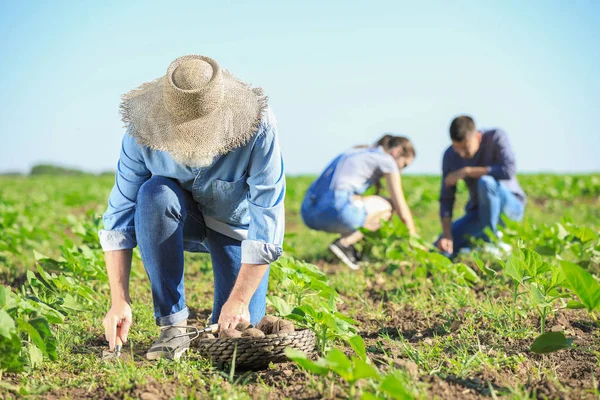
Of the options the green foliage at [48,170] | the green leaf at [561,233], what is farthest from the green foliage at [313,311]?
the green foliage at [48,170]

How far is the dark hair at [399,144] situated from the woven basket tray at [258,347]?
137 inches

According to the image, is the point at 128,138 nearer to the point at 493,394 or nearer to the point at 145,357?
the point at 145,357

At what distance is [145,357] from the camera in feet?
9.18

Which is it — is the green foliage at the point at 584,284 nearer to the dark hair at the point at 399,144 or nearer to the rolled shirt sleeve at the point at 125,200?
the rolled shirt sleeve at the point at 125,200

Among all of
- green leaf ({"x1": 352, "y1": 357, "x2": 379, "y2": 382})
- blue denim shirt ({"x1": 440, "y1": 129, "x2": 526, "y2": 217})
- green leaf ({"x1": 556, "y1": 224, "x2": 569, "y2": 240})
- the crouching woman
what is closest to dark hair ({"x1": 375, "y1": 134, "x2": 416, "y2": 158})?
the crouching woman

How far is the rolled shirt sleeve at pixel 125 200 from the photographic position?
273 cm

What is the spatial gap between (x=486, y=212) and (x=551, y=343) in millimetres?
3637

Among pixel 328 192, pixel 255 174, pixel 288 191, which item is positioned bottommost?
pixel 288 191

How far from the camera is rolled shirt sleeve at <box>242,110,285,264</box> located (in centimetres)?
256

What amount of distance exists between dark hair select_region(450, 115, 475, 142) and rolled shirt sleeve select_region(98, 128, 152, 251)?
138 inches

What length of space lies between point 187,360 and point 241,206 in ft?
2.35

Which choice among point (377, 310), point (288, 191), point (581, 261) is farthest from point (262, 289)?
point (288, 191)

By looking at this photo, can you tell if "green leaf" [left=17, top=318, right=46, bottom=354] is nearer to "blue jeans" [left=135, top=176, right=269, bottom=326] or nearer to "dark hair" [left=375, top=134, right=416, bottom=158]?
"blue jeans" [left=135, top=176, right=269, bottom=326]

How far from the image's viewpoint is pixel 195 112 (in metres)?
2.37
